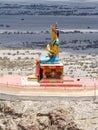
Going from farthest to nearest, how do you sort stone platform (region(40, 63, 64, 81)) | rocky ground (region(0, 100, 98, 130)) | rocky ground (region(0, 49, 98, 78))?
rocky ground (region(0, 49, 98, 78)), stone platform (region(40, 63, 64, 81)), rocky ground (region(0, 100, 98, 130))

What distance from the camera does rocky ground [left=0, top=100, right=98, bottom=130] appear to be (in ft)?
71.2

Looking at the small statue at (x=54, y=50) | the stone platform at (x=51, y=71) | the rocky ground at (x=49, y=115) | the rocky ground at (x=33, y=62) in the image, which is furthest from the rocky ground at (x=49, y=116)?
the rocky ground at (x=33, y=62)

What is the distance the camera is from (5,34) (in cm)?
6694

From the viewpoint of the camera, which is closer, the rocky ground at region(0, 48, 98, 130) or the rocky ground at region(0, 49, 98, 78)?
the rocky ground at region(0, 48, 98, 130)

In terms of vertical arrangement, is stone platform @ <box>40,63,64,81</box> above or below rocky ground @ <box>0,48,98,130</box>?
above

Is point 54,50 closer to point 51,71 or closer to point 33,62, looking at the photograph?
point 51,71

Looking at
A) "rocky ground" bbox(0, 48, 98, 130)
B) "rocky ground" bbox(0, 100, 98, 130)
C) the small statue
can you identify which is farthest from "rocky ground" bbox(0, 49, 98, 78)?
"rocky ground" bbox(0, 100, 98, 130)

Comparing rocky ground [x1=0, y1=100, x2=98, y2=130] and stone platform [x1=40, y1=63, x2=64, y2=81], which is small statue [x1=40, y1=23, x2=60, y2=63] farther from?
rocky ground [x1=0, y1=100, x2=98, y2=130]

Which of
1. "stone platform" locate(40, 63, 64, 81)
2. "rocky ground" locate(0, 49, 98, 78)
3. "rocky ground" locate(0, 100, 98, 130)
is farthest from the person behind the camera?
"rocky ground" locate(0, 49, 98, 78)

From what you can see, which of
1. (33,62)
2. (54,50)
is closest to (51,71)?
(54,50)

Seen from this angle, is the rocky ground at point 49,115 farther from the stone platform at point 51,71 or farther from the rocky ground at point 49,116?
the stone platform at point 51,71

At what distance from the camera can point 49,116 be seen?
22.0 meters

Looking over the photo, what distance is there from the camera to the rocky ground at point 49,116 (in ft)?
71.2

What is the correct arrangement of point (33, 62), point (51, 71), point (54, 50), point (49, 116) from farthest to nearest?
point (33, 62)
point (54, 50)
point (51, 71)
point (49, 116)
